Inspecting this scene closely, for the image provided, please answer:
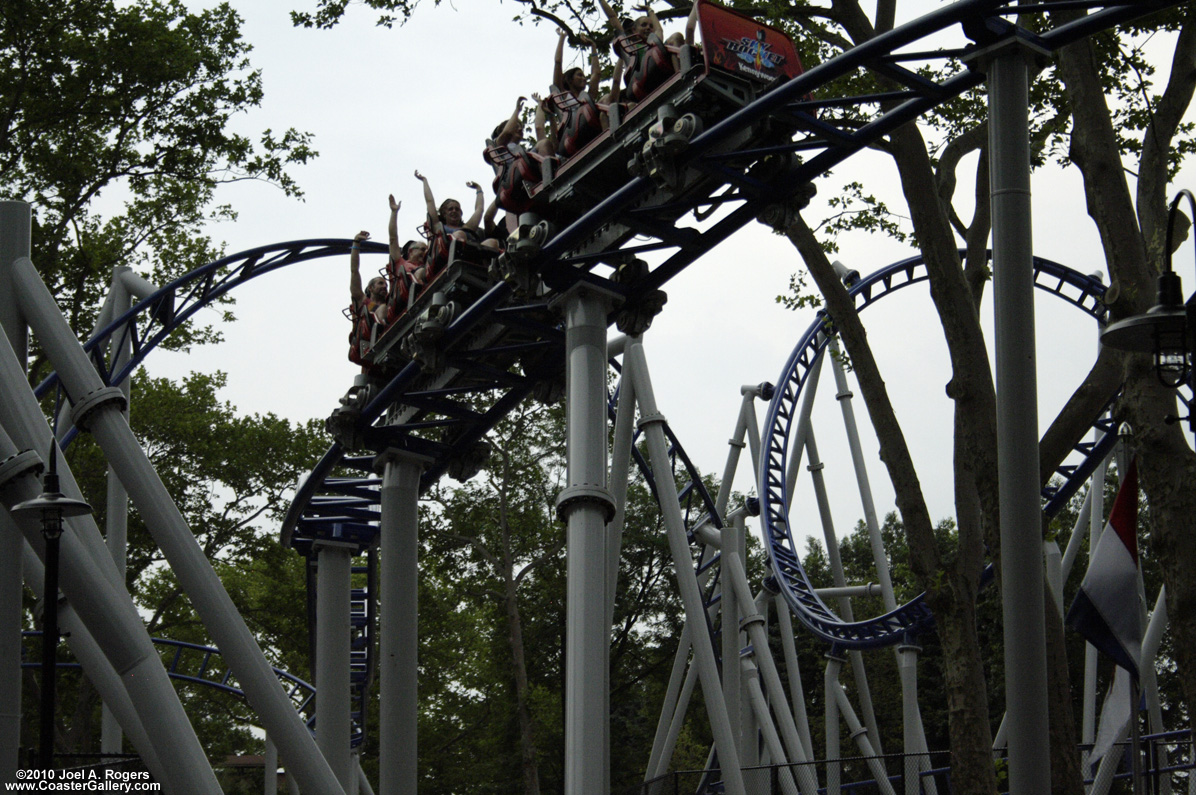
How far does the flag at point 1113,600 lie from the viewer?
247 inches

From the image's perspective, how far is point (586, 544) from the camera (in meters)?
8.59

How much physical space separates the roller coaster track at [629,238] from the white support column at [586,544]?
43 centimetres

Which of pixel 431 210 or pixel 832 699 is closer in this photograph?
pixel 431 210

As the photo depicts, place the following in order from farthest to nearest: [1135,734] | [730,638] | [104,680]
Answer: [730,638] < [104,680] < [1135,734]

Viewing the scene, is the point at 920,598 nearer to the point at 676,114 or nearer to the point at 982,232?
the point at 982,232

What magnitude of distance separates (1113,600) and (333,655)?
377 inches

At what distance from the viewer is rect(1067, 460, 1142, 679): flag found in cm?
629

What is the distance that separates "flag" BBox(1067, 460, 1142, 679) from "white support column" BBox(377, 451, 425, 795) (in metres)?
6.41

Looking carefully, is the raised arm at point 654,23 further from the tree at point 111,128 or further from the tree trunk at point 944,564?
the tree at point 111,128

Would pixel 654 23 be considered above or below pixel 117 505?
above

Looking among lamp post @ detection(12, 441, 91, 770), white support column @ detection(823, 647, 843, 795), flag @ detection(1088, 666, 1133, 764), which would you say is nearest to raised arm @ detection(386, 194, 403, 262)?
lamp post @ detection(12, 441, 91, 770)

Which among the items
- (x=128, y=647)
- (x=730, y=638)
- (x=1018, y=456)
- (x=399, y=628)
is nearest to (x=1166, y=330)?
(x=1018, y=456)

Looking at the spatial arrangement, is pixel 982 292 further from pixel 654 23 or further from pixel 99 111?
pixel 99 111

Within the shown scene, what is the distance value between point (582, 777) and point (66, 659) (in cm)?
1793
